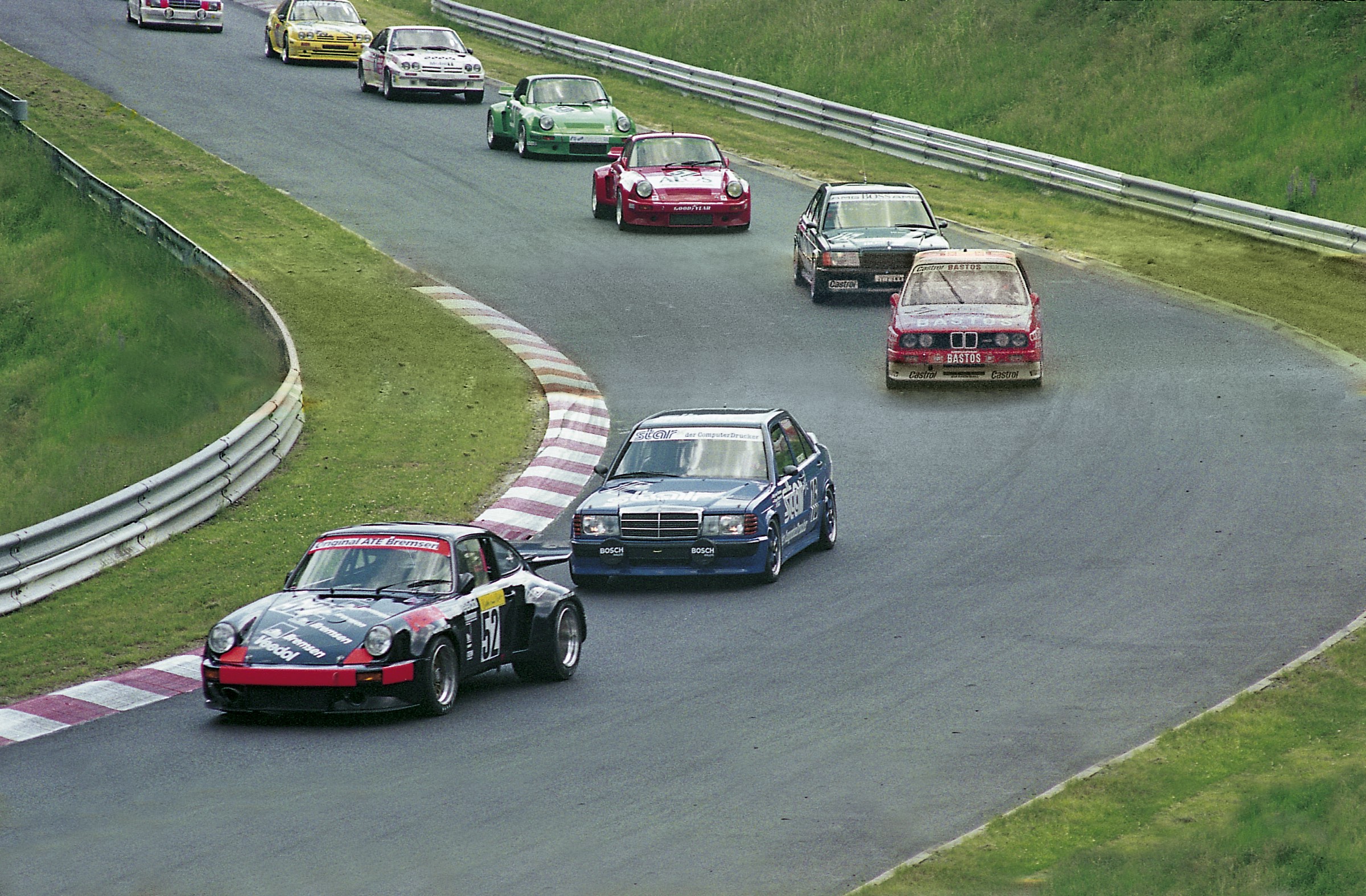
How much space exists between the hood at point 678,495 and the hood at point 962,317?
7.04 m

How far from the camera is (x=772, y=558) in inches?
638

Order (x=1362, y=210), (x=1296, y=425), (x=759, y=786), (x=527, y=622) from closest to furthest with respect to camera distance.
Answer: (x=759, y=786), (x=527, y=622), (x=1296, y=425), (x=1362, y=210)

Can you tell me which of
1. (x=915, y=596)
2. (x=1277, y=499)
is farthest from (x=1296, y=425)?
(x=915, y=596)

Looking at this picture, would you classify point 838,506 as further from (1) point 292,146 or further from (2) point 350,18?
(2) point 350,18

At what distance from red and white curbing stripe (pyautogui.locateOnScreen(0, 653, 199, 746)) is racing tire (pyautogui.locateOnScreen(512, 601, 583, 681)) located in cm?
223

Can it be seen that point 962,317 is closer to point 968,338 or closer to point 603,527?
point 968,338

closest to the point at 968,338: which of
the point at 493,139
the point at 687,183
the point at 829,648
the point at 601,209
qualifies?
the point at 687,183

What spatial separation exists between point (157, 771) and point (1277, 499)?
10.9 meters

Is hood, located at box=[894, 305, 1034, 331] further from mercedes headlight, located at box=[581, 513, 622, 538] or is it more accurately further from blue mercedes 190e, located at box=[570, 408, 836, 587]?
mercedes headlight, located at box=[581, 513, 622, 538]

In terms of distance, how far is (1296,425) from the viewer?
21000mm

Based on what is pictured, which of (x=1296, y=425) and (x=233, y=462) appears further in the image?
(x=1296, y=425)

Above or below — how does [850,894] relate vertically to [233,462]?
above

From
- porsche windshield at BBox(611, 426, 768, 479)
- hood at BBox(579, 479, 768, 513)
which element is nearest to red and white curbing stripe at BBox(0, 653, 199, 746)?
hood at BBox(579, 479, 768, 513)

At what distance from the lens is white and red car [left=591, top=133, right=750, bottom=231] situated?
101 ft
